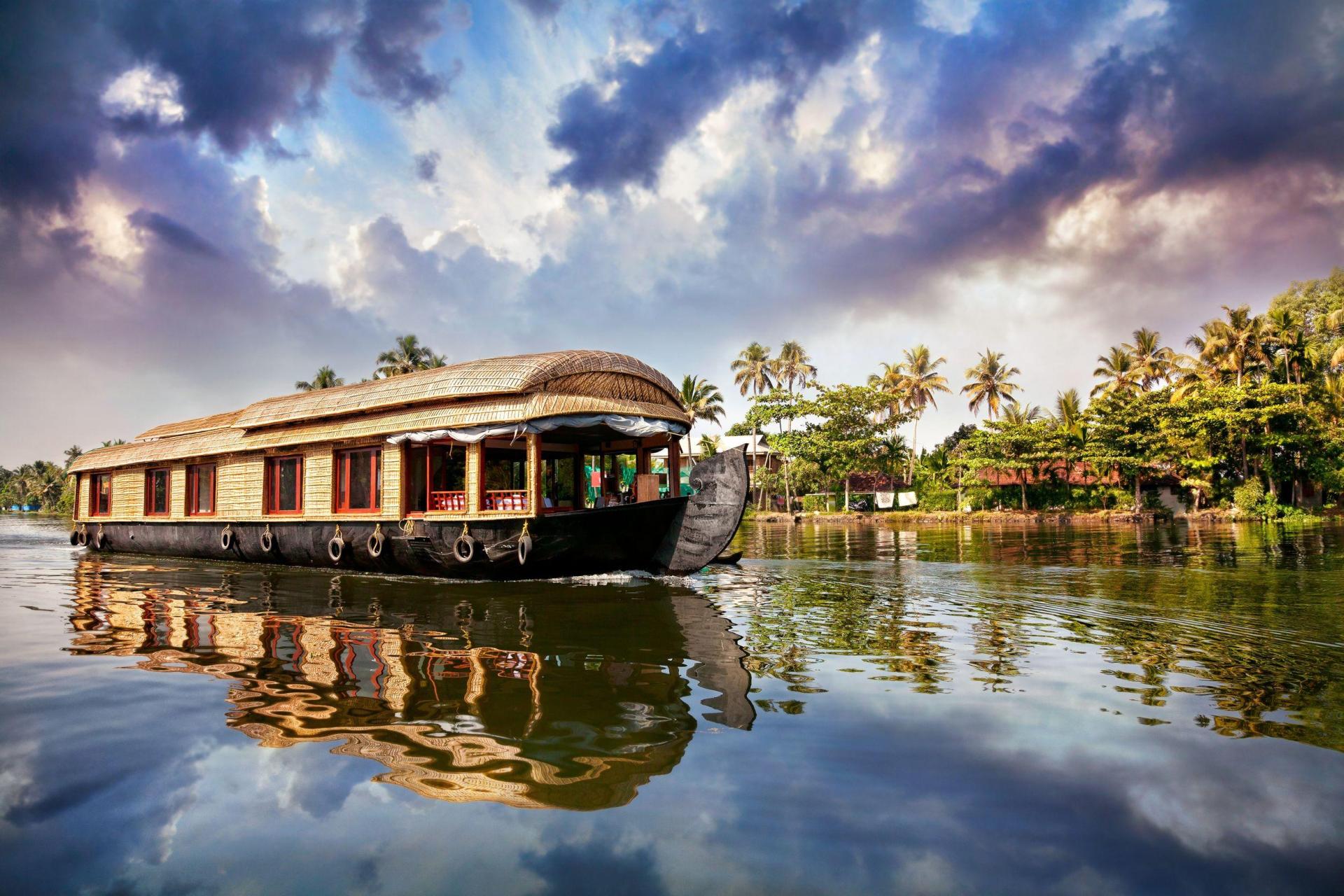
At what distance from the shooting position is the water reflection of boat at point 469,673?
3576mm

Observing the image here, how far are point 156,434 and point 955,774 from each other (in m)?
20.5

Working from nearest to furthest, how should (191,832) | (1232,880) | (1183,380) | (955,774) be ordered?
(1232,880) → (191,832) → (955,774) → (1183,380)

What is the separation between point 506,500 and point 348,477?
3.62m

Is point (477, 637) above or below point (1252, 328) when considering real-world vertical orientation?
below

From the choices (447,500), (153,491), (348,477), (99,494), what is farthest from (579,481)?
(99,494)

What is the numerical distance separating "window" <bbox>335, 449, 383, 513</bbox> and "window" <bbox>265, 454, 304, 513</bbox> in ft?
4.22

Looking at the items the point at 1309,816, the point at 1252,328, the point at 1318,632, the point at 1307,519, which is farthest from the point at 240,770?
the point at 1252,328

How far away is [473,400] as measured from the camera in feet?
36.1

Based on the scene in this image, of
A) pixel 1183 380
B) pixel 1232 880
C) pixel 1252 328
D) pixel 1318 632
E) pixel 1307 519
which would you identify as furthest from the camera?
pixel 1183 380

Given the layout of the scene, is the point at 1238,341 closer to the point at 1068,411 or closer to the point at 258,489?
the point at 1068,411

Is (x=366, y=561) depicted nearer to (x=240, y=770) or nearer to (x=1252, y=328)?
(x=240, y=770)

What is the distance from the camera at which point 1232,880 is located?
8.54 feet

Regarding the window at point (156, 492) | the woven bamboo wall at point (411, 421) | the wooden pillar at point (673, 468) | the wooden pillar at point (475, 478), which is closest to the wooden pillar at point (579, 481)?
the wooden pillar at point (673, 468)

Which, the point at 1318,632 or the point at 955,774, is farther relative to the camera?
the point at 1318,632
